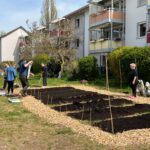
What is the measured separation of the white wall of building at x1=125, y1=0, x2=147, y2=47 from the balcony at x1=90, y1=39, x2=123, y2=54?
1116mm

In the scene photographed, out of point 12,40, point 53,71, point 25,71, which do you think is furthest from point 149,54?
point 12,40

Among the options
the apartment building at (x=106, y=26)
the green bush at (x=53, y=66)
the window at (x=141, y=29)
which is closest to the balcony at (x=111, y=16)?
the apartment building at (x=106, y=26)

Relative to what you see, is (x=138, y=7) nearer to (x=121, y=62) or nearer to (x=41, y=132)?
(x=121, y=62)

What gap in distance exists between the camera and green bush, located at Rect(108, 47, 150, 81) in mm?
A: 23000

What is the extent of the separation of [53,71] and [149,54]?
61.3 feet

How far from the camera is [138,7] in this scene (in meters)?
34.2

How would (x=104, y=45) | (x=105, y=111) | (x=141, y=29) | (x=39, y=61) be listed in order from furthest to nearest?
(x=39, y=61)
(x=104, y=45)
(x=141, y=29)
(x=105, y=111)

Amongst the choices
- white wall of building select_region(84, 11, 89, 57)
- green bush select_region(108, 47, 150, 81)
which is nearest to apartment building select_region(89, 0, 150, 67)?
white wall of building select_region(84, 11, 89, 57)

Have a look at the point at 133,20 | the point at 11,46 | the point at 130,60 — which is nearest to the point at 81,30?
the point at 133,20

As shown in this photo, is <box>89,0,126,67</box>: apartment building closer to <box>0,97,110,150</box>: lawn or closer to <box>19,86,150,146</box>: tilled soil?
<box>19,86,150,146</box>: tilled soil

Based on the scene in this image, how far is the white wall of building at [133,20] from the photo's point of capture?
3353 centimetres

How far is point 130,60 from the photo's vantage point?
24.3m

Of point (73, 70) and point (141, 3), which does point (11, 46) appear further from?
point (141, 3)

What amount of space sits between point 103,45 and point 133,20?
436cm
